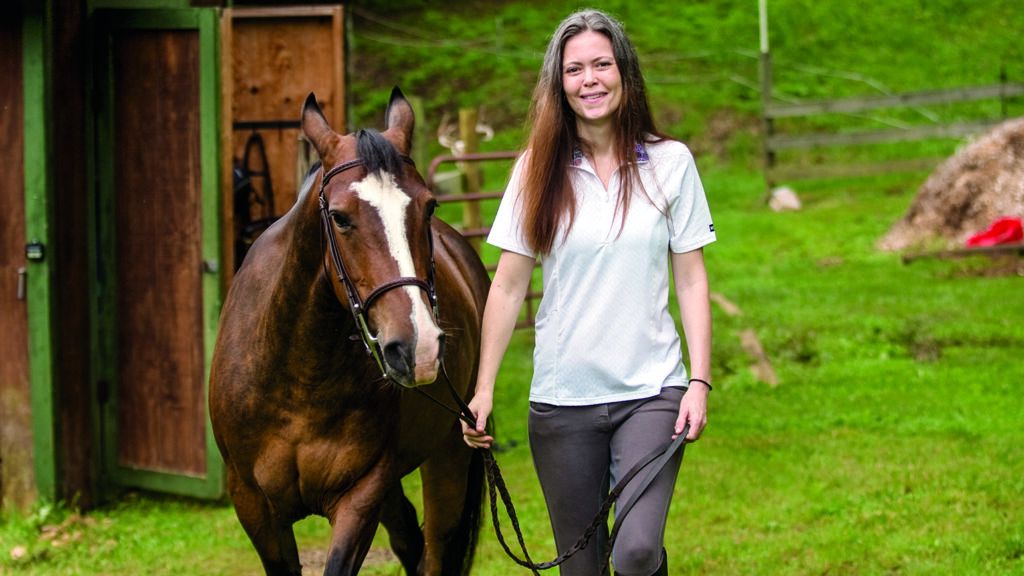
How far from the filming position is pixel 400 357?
10.2ft

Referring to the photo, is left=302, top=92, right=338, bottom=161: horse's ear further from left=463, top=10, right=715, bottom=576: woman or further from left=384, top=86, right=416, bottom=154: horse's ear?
left=463, top=10, right=715, bottom=576: woman

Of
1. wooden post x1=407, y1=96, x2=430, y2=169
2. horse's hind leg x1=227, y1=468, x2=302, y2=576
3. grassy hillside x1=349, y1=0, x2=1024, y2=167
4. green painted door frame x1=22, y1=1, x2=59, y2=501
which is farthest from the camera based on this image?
grassy hillside x1=349, y1=0, x2=1024, y2=167

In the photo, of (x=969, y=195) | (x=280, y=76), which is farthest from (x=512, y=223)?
(x=969, y=195)

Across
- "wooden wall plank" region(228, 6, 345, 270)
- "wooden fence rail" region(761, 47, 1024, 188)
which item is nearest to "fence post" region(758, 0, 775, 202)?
"wooden fence rail" region(761, 47, 1024, 188)

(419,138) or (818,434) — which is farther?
(419,138)

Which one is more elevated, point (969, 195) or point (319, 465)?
point (969, 195)

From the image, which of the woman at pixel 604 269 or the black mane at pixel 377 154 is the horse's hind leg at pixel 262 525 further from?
the black mane at pixel 377 154

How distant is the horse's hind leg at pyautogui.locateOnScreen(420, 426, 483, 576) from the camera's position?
494 centimetres

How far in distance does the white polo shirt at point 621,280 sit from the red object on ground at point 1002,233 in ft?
28.9

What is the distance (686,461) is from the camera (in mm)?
7062

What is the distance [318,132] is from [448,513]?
1933 millimetres

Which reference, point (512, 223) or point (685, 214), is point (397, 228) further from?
point (685, 214)

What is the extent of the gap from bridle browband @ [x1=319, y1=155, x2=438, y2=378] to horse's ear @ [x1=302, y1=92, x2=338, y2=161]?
0.09 meters

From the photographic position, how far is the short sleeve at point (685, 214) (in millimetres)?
3344
